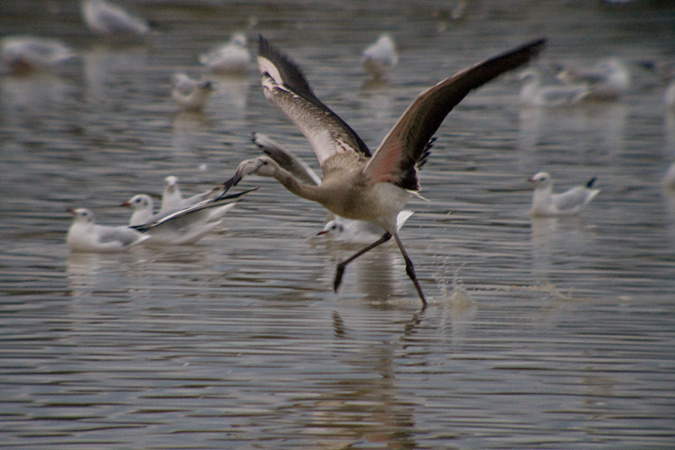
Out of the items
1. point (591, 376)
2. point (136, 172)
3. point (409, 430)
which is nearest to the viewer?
point (409, 430)

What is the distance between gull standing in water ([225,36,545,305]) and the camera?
22.9ft

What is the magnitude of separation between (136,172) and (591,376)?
27.1 ft

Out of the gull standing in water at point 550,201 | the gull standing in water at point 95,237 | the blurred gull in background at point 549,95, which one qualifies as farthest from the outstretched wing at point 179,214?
the blurred gull in background at point 549,95

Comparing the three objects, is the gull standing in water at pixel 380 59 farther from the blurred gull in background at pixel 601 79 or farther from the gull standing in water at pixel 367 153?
the gull standing in water at pixel 367 153

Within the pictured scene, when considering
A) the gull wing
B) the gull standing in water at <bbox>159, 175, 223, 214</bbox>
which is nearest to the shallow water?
the gull standing in water at <bbox>159, 175, 223, 214</bbox>

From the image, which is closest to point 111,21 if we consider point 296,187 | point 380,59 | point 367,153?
point 380,59

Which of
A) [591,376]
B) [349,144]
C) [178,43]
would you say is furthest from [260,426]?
[178,43]

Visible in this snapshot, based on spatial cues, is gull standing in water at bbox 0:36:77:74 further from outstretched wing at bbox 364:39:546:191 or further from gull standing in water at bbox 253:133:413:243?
outstretched wing at bbox 364:39:546:191

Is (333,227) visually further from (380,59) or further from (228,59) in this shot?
(228,59)

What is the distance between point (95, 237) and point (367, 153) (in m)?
2.60

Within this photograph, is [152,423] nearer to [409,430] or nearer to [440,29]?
[409,430]

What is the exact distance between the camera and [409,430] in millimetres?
5613

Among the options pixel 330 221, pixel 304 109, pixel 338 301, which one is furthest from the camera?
pixel 330 221

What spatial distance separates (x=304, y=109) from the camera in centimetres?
932
